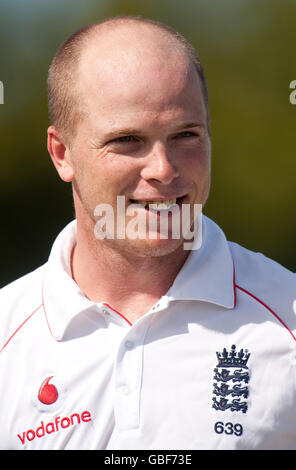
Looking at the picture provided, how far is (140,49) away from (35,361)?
1.05 metres

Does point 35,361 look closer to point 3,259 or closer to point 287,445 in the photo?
point 287,445

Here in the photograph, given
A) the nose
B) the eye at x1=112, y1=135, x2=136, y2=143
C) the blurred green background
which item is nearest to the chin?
the nose

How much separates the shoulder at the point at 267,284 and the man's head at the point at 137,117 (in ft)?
0.93

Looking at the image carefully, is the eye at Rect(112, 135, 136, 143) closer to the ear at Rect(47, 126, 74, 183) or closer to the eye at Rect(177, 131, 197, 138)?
the eye at Rect(177, 131, 197, 138)

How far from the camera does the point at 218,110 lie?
6.32 meters

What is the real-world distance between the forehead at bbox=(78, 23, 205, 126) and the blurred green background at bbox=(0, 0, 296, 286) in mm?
3715

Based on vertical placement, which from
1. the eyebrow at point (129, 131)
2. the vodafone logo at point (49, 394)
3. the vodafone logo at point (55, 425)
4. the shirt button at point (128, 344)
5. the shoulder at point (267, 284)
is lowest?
the vodafone logo at point (55, 425)

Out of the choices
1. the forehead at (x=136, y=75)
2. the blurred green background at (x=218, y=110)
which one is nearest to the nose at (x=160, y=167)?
the forehead at (x=136, y=75)

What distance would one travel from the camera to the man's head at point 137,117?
2.46 m

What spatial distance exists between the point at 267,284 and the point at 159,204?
449 millimetres

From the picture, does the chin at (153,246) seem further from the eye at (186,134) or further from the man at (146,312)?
the eye at (186,134)

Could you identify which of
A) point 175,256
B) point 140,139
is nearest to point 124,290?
point 175,256

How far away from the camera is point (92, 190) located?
8.54ft
